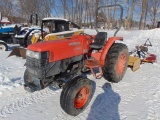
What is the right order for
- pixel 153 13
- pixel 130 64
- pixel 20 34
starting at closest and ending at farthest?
pixel 130 64, pixel 20 34, pixel 153 13

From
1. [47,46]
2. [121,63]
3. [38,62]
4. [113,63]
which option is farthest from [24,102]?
[121,63]

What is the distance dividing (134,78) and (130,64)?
2.17ft

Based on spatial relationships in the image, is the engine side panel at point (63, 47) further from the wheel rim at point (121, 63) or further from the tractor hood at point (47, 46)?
the wheel rim at point (121, 63)

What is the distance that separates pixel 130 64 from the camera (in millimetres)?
5418

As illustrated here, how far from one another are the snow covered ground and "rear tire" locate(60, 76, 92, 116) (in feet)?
0.49

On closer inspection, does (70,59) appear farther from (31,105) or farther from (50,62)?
(31,105)

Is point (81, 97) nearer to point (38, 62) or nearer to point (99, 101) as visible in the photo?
point (99, 101)

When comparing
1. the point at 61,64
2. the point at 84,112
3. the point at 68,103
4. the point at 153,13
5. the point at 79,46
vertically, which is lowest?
the point at 84,112

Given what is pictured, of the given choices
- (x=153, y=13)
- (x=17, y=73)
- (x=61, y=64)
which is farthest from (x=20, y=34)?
(x=153, y=13)

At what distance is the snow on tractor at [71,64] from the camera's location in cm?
295

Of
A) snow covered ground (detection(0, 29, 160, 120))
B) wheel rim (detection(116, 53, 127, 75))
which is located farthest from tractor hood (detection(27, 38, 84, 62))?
wheel rim (detection(116, 53, 127, 75))

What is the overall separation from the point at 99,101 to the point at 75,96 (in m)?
0.80

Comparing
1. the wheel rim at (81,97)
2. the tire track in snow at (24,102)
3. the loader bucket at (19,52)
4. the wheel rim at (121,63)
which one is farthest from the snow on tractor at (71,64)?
the loader bucket at (19,52)

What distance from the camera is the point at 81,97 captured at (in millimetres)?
3277
